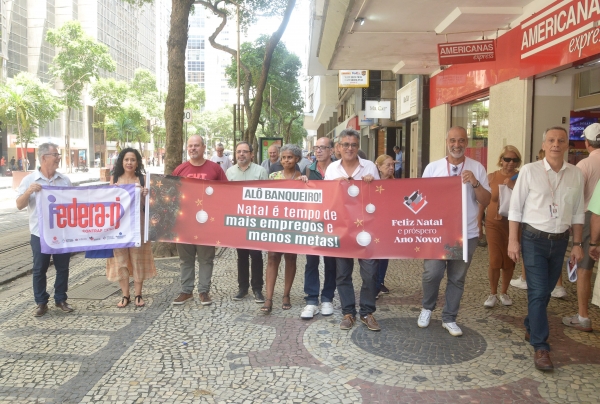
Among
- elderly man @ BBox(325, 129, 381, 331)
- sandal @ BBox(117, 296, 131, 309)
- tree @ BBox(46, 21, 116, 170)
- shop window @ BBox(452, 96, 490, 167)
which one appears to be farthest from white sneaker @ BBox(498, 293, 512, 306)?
tree @ BBox(46, 21, 116, 170)

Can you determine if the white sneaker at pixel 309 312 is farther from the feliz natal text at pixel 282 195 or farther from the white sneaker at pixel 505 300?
the white sneaker at pixel 505 300

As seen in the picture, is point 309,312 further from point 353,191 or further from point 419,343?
point 353,191

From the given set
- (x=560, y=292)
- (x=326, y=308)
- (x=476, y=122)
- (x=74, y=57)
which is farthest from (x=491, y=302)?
(x=74, y=57)

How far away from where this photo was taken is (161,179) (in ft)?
18.6

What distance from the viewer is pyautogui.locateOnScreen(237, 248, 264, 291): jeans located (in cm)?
593

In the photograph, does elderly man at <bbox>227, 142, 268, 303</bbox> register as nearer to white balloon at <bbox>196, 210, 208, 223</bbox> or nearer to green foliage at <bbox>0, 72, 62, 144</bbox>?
white balloon at <bbox>196, 210, 208, 223</bbox>

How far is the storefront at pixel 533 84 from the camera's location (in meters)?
6.57

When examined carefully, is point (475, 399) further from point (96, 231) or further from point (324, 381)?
point (96, 231)

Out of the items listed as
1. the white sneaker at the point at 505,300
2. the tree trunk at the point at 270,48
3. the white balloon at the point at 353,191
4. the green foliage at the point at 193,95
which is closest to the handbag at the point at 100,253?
the white balloon at the point at 353,191

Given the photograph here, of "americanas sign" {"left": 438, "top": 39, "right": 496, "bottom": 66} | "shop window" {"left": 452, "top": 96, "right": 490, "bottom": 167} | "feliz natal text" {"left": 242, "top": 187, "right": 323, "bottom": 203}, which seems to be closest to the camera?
"feliz natal text" {"left": 242, "top": 187, "right": 323, "bottom": 203}

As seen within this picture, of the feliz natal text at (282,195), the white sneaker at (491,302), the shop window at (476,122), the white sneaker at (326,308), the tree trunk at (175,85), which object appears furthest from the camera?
the shop window at (476,122)

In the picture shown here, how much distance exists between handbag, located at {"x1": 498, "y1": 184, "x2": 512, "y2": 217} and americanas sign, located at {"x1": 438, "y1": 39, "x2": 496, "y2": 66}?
3871mm

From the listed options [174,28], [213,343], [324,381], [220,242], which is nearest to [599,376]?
[324,381]

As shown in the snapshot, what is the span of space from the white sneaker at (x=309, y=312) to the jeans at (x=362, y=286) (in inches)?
14.1
